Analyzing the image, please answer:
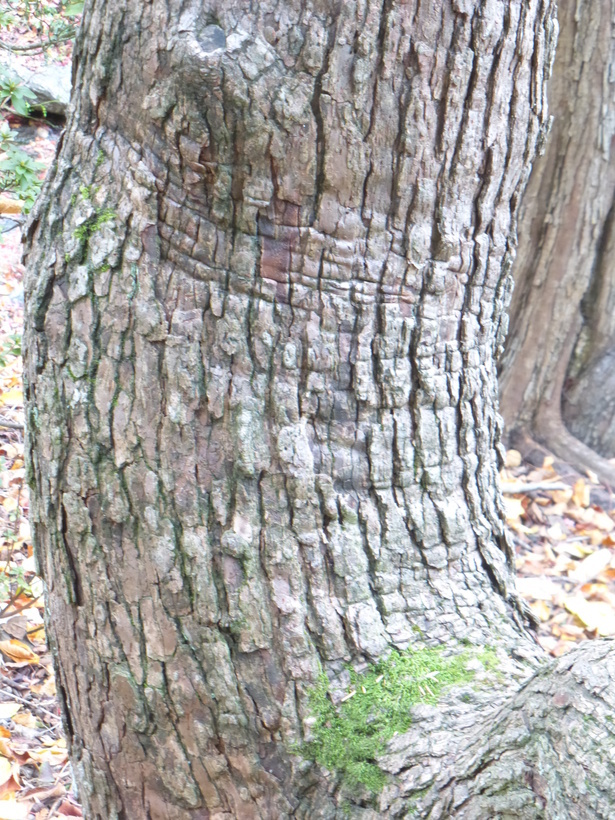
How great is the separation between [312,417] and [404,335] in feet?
0.82

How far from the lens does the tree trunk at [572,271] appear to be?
152 inches

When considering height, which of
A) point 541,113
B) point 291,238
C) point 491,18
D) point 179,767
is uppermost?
point 491,18

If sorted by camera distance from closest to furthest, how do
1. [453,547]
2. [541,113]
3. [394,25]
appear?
1. [394,25]
2. [541,113]
3. [453,547]

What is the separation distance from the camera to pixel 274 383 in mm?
1417

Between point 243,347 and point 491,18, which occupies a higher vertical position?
point 491,18

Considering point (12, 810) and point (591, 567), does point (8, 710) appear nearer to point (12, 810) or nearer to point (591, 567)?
point (12, 810)

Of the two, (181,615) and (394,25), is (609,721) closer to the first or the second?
(181,615)

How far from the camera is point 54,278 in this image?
1.49m

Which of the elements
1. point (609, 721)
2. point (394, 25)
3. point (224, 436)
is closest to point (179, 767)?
point (224, 436)

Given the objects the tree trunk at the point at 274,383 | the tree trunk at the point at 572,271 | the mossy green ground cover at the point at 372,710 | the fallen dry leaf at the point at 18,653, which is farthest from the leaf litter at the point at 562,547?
the fallen dry leaf at the point at 18,653

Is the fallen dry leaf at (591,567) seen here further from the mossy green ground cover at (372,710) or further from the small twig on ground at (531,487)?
the mossy green ground cover at (372,710)

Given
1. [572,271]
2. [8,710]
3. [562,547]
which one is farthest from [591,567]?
[8,710]

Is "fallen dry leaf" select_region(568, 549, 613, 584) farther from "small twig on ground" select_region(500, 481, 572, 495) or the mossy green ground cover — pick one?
the mossy green ground cover

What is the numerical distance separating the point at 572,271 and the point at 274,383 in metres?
3.43
